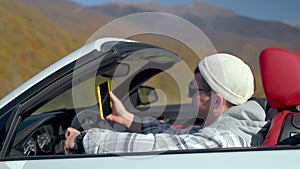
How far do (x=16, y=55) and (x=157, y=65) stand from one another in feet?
112

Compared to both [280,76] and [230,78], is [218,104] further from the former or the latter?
[280,76]

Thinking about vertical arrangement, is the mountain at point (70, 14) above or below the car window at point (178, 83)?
above

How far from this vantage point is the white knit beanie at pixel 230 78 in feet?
8.49

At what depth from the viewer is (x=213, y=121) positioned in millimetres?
2650

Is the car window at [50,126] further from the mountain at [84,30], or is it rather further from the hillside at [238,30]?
the hillside at [238,30]

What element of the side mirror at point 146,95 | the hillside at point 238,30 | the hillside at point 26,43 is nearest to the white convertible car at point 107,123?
the side mirror at point 146,95

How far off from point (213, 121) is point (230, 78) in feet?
0.83

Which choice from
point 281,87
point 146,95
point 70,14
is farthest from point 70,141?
point 70,14

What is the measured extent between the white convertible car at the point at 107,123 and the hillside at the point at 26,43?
24.4 meters

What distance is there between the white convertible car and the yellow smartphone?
4 cm

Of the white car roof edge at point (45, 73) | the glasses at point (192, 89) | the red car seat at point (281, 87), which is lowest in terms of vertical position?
the red car seat at point (281, 87)

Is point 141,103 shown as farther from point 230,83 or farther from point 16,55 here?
point 16,55

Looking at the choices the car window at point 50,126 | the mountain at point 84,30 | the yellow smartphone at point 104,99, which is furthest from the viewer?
the mountain at point 84,30

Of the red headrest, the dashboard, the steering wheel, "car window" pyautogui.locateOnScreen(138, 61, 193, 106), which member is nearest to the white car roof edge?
the dashboard
